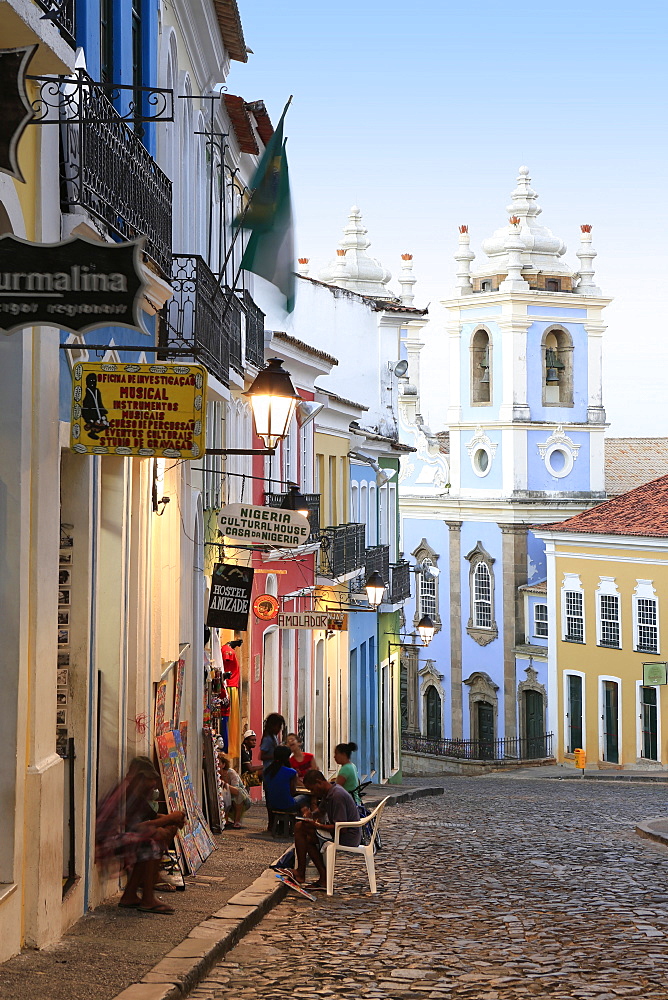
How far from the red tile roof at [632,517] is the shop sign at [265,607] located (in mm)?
22090

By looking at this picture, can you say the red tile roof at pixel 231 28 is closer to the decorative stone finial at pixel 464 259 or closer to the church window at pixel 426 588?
the decorative stone finial at pixel 464 259

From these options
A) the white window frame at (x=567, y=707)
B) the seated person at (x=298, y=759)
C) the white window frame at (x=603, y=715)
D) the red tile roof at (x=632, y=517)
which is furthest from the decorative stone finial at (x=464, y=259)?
the seated person at (x=298, y=759)

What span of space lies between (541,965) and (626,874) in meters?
4.01

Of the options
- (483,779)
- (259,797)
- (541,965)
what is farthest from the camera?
(483,779)

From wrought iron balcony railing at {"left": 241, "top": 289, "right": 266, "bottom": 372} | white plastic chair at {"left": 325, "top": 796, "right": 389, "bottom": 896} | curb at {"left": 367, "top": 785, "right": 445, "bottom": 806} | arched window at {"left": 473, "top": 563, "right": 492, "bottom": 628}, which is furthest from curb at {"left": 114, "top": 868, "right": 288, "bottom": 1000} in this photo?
arched window at {"left": 473, "top": 563, "right": 492, "bottom": 628}

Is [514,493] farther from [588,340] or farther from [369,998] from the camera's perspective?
[369,998]

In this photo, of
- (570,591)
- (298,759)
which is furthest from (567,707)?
(298,759)

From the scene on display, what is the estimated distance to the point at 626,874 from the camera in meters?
11.7

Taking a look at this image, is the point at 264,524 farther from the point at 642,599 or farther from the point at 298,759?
the point at 642,599

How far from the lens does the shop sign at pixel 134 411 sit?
7395mm

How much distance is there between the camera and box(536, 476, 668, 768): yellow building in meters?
38.4

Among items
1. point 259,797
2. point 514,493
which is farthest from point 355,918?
point 514,493

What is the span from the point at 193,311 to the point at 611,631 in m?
30.7

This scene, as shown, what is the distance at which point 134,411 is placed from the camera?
743 centimetres
